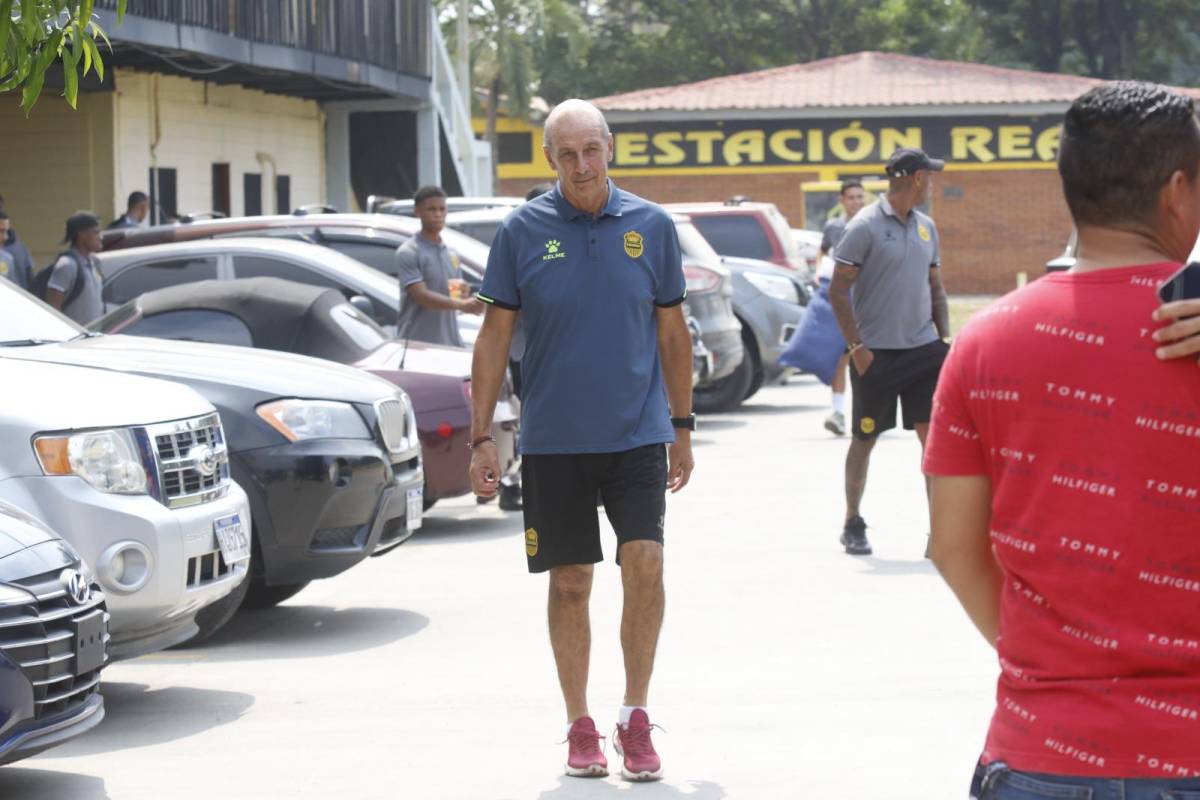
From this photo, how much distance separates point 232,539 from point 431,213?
553 cm

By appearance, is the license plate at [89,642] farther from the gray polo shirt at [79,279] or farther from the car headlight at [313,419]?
the gray polo shirt at [79,279]

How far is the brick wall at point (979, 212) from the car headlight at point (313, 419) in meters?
36.2

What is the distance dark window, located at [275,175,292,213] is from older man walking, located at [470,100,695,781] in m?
21.3

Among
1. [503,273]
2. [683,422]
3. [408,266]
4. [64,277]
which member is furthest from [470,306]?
[503,273]

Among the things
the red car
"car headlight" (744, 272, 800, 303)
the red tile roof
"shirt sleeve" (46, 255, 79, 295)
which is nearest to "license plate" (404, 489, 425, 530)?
the red car

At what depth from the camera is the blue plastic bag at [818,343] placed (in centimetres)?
1652

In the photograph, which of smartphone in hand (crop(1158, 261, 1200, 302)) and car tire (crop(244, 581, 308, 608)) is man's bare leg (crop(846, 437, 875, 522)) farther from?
smartphone in hand (crop(1158, 261, 1200, 302))

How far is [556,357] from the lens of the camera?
19.2 feet

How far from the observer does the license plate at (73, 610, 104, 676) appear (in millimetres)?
5410

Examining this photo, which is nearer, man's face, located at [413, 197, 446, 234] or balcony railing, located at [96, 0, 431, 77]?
man's face, located at [413, 197, 446, 234]

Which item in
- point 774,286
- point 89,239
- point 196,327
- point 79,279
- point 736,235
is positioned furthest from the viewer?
point 736,235

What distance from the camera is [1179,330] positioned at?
2.71 metres

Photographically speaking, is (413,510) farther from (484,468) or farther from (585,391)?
(585,391)

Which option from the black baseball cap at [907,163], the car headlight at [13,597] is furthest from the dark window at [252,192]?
the car headlight at [13,597]
